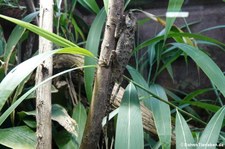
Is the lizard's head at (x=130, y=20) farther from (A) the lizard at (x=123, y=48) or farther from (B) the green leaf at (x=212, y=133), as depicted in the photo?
(B) the green leaf at (x=212, y=133)

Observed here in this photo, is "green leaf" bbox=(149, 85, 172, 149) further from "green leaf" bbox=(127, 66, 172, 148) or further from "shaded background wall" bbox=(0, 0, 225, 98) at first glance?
"shaded background wall" bbox=(0, 0, 225, 98)

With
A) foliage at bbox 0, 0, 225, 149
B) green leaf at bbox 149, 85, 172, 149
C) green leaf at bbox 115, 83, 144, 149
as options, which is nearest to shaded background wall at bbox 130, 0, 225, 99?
foliage at bbox 0, 0, 225, 149

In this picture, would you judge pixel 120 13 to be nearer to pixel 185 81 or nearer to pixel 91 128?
pixel 91 128

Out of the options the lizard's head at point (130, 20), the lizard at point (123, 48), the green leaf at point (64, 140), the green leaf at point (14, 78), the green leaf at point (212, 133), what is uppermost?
the lizard's head at point (130, 20)

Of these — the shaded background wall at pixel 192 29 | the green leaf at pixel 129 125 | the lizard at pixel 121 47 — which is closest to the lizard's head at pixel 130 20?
the lizard at pixel 121 47

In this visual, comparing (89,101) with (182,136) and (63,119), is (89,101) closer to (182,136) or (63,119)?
(63,119)
